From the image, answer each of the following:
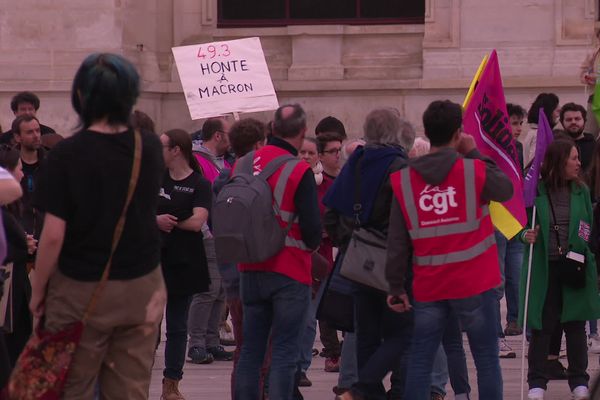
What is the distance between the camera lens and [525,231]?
9695 millimetres

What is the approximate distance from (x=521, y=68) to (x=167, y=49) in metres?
4.82

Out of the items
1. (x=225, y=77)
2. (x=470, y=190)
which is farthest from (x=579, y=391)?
(x=225, y=77)

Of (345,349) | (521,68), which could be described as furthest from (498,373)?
(521,68)

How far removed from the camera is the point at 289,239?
8.26 metres

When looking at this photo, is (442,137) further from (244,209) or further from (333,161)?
(333,161)

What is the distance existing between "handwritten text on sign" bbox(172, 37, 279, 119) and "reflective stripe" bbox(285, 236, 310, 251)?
18.3ft

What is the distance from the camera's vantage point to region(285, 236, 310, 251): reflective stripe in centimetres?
825

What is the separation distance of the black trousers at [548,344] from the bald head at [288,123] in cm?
223

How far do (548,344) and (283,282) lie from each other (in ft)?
7.56

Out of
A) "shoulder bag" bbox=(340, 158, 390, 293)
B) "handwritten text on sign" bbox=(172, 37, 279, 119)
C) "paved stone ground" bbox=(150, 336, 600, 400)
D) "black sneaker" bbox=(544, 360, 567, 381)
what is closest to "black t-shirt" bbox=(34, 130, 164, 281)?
"shoulder bag" bbox=(340, 158, 390, 293)

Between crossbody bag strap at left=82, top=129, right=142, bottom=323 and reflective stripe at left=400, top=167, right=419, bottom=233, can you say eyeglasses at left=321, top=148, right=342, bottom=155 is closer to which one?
reflective stripe at left=400, top=167, right=419, bottom=233

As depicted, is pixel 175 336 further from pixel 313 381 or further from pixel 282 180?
pixel 282 180

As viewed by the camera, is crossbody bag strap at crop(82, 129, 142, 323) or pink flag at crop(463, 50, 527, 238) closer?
crossbody bag strap at crop(82, 129, 142, 323)

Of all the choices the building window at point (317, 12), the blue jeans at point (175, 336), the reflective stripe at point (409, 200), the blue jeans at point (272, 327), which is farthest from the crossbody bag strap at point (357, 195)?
the building window at point (317, 12)
